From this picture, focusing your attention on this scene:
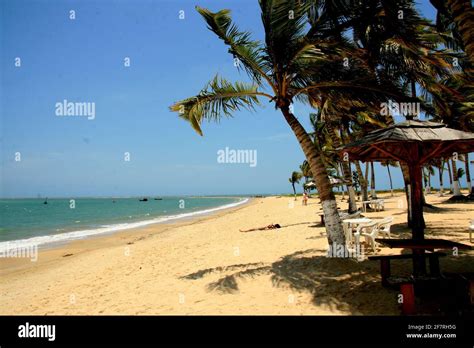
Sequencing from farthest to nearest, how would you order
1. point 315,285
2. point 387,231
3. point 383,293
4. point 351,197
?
point 351,197 < point 387,231 < point 315,285 < point 383,293

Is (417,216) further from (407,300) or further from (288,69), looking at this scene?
(288,69)

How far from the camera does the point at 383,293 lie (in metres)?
5.17

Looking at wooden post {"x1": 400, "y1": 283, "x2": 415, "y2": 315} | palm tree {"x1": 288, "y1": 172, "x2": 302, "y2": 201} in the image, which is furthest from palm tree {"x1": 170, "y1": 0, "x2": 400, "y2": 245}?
palm tree {"x1": 288, "y1": 172, "x2": 302, "y2": 201}

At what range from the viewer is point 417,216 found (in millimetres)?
5594

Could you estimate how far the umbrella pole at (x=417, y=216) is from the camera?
18.1 ft

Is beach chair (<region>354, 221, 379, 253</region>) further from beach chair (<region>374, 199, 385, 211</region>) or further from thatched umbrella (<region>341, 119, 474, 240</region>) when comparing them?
beach chair (<region>374, 199, 385, 211</region>)

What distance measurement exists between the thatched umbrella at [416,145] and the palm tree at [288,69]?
177 cm

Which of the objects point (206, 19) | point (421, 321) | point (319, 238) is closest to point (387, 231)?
point (319, 238)

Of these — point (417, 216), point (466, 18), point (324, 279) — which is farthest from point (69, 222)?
point (466, 18)

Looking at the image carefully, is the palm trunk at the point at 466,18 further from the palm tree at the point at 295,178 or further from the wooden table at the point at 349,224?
the palm tree at the point at 295,178

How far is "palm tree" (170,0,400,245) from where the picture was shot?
7.29 meters

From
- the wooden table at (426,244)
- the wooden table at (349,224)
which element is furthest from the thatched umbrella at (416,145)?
the wooden table at (349,224)

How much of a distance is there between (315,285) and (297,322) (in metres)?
1.85

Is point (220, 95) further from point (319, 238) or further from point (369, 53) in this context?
point (319, 238)
